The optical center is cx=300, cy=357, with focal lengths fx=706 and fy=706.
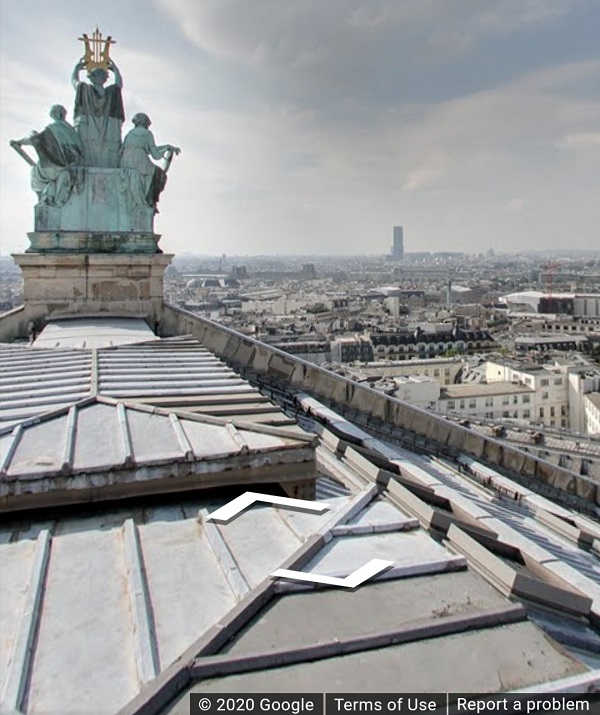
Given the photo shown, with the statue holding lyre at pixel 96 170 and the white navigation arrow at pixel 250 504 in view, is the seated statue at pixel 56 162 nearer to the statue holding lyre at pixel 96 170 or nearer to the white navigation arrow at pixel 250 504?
the statue holding lyre at pixel 96 170

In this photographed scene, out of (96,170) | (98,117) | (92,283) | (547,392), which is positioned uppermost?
(98,117)

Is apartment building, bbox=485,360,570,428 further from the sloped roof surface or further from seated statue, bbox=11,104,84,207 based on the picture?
the sloped roof surface

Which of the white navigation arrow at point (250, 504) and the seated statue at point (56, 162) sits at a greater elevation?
the seated statue at point (56, 162)

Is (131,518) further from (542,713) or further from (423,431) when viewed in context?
(423,431)

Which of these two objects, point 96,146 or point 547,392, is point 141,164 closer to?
point 96,146

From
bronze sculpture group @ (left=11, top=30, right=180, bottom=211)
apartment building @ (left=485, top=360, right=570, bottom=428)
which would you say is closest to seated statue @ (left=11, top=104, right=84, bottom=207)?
bronze sculpture group @ (left=11, top=30, right=180, bottom=211)

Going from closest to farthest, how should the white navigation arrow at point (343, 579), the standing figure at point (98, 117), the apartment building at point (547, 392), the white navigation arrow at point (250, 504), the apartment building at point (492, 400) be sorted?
the white navigation arrow at point (343, 579) → the white navigation arrow at point (250, 504) → the standing figure at point (98, 117) → the apartment building at point (492, 400) → the apartment building at point (547, 392)

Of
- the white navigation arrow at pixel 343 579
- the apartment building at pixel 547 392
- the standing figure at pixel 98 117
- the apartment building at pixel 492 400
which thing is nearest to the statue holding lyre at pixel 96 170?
the standing figure at pixel 98 117

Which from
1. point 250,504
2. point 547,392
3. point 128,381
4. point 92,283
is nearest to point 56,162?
point 92,283
